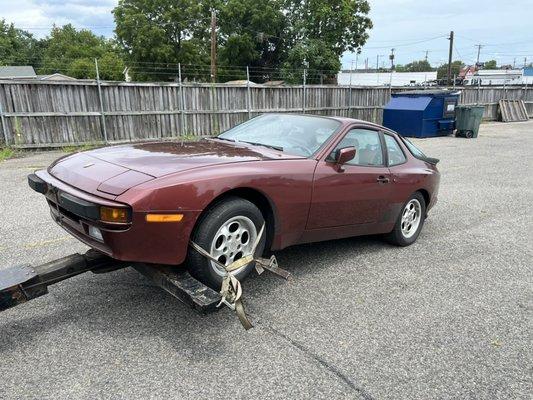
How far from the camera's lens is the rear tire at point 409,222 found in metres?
5.10

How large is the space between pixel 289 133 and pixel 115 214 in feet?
7.16

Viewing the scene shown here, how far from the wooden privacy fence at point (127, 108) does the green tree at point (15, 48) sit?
214 ft

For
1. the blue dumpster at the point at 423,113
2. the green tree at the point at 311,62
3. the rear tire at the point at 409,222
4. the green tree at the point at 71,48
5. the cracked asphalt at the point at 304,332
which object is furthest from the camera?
the green tree at the point at 71,48

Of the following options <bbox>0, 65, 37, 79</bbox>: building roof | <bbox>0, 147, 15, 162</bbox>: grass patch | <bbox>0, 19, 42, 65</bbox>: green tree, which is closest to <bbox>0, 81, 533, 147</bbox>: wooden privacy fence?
<bbox>0, 147, 15, 162</bbox>: grass patch

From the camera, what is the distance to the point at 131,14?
46875 mm

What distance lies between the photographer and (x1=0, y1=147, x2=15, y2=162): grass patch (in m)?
11.4

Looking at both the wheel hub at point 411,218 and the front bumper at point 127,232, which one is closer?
the front bumper at point 127,232

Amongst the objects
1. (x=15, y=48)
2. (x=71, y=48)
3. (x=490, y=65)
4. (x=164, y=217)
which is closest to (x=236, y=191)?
(x=164, y=217)

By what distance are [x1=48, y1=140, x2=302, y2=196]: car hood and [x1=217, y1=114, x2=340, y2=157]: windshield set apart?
0.84 ft

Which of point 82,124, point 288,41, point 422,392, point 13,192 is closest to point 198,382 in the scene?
point 422,392

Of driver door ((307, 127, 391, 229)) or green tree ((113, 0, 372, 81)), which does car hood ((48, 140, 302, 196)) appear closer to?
driver door ((307, 127, 391, 229))

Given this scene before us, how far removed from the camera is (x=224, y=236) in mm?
3355

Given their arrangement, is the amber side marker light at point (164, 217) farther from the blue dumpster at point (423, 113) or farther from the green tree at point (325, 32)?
the green tree at point (325, 32)

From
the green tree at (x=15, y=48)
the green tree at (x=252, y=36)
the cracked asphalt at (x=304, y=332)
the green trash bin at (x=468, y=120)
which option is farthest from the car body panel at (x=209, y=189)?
the green tree at (x=15, y=48)
